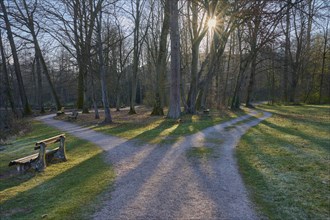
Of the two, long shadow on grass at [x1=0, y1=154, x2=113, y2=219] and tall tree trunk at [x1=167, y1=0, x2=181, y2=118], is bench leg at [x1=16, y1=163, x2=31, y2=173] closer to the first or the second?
long shadow on grass at [x1=0, y1=154, x2=113, y2=219]

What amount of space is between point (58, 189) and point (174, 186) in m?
2.31

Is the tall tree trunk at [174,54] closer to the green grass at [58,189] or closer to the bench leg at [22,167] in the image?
the green grass at [58,189]

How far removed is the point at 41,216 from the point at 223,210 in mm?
2810

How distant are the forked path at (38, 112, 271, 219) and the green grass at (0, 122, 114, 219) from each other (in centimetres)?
32

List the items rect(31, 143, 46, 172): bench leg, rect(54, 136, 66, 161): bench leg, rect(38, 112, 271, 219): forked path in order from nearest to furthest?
1. rect(38, 112, 271, 219): forked path
2. rect(31, 143, 46, 172): bench leg
3. rect(54, 136, 66, 161): bench leg

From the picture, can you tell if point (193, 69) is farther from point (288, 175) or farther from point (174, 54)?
point (288, 175)

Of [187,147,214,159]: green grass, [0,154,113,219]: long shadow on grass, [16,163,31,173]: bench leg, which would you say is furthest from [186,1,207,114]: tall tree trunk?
[16,163,31,173]: bench leg

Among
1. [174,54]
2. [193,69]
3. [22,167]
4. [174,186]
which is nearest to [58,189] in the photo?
[22,167]

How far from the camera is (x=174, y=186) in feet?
18.1

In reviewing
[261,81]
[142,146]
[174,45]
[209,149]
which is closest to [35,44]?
[174,45]

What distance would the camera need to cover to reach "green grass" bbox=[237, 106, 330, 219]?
14.6 ft

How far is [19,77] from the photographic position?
26547 millimetres

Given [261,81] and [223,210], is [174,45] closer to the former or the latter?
[223,210]

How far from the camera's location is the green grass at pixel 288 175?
4.44 meters
